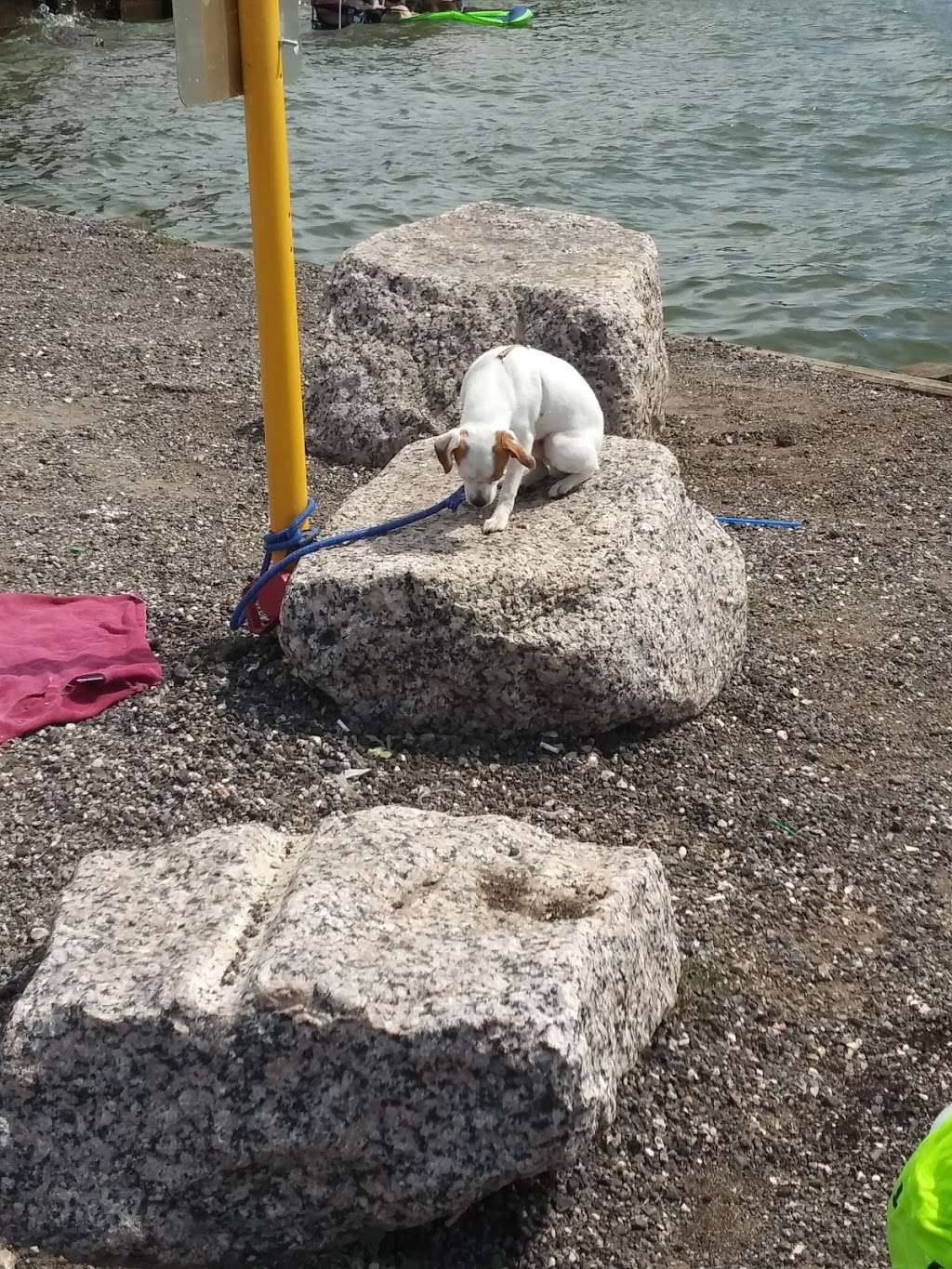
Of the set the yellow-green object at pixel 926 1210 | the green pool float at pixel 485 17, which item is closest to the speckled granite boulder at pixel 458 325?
the yellow-green object at pixel 926 1210

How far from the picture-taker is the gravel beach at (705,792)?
3244 mm

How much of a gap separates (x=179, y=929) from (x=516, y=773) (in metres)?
1.67

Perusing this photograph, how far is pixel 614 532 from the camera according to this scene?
483cm

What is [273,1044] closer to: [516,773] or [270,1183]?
[270,1183]

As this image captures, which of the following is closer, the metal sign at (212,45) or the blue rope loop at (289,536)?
the metal sign at (212,45)

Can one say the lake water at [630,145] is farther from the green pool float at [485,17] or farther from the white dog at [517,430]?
the white dog at [517,430]

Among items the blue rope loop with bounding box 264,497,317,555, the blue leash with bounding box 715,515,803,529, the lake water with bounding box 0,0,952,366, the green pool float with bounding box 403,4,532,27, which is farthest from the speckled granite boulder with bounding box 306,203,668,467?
the green pool float with bounding box 403,4,532,27

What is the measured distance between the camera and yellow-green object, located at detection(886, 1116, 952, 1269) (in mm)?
1924

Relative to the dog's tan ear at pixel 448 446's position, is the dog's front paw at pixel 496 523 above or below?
below

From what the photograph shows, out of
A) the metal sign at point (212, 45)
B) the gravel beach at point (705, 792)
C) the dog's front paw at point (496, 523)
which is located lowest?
the gravel beach at point (705, 792)

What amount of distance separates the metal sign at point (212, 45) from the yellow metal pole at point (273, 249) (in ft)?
0.13

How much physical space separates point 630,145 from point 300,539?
49.7 feet

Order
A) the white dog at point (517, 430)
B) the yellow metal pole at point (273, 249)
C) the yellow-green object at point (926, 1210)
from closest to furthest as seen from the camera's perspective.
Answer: the yellow-green object at point (926, 1210), the yellow metal pole at point (273, 249), the white dog at point (517, 430)

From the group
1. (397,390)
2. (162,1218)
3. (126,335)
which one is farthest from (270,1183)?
(126,335)
